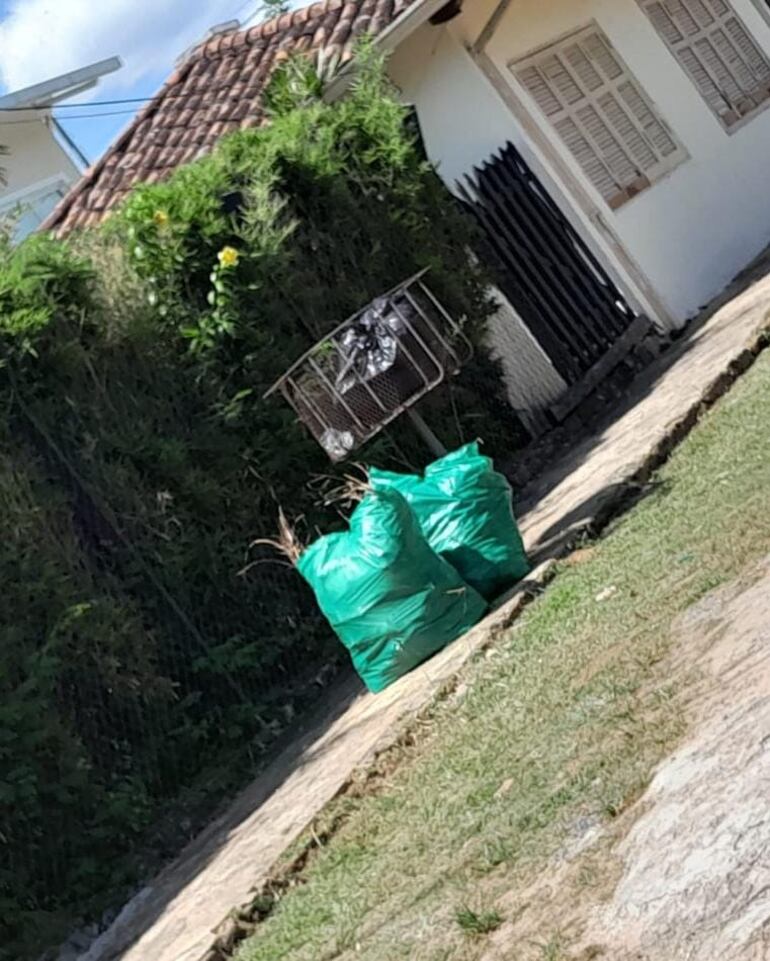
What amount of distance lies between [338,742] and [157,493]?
224 centimetres

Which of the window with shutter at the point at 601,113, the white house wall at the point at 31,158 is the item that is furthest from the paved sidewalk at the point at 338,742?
the white house wall at the point at 31,158

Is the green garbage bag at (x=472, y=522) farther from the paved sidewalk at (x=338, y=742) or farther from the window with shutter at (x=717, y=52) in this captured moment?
the window with shutter at (x=717, y=52)

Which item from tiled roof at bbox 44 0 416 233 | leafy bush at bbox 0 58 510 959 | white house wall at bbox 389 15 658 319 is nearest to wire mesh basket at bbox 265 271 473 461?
leafy bush at bbox 0 58 510 959

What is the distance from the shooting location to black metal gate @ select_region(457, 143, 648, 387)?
1327 cm

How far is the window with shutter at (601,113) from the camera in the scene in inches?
578

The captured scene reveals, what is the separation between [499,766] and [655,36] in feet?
38.5

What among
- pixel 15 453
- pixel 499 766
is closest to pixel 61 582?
pixel 15 453

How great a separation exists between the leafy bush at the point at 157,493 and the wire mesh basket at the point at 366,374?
1.99 ft

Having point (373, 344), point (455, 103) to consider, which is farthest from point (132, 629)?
point (455, 103)

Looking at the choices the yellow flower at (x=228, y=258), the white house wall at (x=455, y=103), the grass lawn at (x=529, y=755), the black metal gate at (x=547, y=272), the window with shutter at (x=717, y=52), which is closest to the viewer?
the grass lawn at (x=529, y=755)

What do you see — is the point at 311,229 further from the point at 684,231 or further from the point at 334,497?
the point at 684,231

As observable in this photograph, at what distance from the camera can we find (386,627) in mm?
7938

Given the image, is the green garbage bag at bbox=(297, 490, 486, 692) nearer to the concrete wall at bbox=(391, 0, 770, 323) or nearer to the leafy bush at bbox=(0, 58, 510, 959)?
the leafy bush at bbox=(0, 58, 510, 959)

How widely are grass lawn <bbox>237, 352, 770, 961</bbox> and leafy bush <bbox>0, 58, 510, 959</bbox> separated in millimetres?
1860
